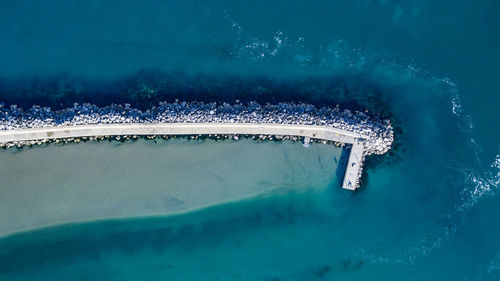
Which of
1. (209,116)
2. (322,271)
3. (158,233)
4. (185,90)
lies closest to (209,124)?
(209,116)

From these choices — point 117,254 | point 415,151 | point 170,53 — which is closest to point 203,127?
point 170,53

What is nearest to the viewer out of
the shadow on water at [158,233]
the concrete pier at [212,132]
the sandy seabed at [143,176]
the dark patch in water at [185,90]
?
the concrete pier at [212,132]

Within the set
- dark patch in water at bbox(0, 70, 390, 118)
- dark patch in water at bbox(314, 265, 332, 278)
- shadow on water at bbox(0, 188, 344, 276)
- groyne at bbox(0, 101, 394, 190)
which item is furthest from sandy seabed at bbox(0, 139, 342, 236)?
dark patch in water at bbox(314, 265, 332, 278)

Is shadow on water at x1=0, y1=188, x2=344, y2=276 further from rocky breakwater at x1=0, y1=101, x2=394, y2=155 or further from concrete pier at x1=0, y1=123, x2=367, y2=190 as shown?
rocky breakwater at x1=0, y1=101, x2=394, y2=155

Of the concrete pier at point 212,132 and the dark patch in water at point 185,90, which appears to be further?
the dark patch in water at point 185,90

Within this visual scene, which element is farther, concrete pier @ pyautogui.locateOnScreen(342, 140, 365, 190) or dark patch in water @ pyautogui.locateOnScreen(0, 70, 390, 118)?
concrete pier @ pyautogui.locateOnScreen(342, 140, 365, 190)

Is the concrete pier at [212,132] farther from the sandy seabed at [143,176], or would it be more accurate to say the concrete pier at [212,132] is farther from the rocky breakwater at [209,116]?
the sandy seabed at [143,176]

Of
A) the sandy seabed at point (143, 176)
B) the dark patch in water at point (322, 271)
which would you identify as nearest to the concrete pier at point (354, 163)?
the sandy seabed at point (143, 176)

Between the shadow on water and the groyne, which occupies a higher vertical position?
the groyne
